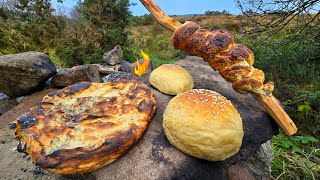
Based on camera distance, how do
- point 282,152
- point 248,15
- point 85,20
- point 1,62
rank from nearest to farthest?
point 1,62, point 282,152, point 248,15, point 85,20

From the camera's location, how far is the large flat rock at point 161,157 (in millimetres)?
1504

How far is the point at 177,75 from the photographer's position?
8.11 feet

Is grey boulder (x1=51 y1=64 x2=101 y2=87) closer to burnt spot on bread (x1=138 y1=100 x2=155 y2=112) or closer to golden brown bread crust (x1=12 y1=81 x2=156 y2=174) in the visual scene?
golden brown bread crust (x1=12 y1=81 x2=156 y2=174)

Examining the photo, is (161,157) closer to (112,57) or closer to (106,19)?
(112,57)

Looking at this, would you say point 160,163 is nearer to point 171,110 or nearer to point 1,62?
point 171,110

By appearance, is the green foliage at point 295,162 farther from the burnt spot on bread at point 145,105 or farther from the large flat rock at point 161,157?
the burnt spot on bread at point 145,105

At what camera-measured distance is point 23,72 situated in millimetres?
3543

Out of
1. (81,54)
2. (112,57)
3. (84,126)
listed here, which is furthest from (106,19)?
(84,126)

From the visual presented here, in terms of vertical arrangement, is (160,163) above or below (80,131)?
below

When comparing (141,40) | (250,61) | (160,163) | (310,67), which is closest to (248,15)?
(310,67)

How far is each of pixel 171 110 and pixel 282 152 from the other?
312cm

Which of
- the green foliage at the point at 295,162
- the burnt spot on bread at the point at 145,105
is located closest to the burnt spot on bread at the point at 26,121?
the burnt spot on bread at the point at 145,105

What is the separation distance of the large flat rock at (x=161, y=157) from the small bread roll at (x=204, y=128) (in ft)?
0.33

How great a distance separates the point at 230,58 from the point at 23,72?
325 cm
